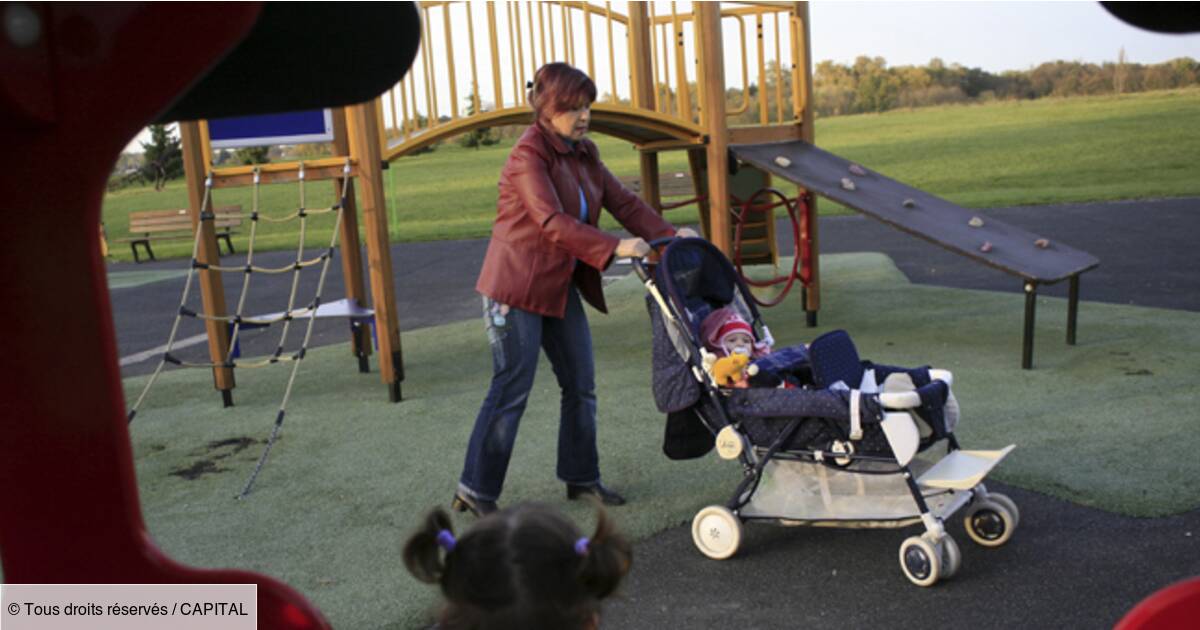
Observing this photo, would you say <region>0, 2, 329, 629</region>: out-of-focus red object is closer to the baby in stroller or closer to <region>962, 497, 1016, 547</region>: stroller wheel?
the baby in stroller

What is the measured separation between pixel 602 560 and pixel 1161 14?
1001mm

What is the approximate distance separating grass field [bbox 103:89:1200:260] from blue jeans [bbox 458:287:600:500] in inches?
614

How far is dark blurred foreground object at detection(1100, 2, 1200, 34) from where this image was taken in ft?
3.87

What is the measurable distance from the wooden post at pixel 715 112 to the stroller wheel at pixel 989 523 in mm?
4035

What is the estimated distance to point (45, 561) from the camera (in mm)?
1202

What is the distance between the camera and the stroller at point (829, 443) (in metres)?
3.55

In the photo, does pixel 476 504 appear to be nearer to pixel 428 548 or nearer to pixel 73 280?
pixel 428 548

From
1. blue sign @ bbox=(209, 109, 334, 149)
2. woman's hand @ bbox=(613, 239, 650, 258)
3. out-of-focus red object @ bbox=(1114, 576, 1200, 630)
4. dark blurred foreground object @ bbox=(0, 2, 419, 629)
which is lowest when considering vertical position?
out-of-focus red object @ bbox=(1114, 576, 1200, 630)

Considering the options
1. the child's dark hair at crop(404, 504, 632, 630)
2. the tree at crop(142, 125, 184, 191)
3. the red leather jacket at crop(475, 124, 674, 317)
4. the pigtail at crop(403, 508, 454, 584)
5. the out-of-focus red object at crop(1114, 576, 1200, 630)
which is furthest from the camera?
the tree at crop(142, 125, 184, 191)

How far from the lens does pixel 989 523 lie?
12.6 ft

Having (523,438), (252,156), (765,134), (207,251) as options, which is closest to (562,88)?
(523,438)

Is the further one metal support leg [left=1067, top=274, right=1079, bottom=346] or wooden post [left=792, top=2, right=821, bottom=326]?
wooden post [left=792, top=2, right=821, bottom=326]

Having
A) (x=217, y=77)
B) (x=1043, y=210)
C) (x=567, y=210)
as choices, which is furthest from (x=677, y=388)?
(x=1043, y=210)

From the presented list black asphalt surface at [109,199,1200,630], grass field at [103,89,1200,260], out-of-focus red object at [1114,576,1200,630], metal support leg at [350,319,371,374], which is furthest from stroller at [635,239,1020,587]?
grass field at [103,89,1200,260]
